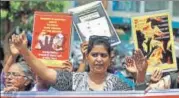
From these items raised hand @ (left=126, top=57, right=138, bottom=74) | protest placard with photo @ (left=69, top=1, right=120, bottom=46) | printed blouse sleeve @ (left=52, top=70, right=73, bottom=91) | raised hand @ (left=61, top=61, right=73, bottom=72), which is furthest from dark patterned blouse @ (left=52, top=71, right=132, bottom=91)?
protest placard with photo @ (left=69, top=1, right=120, bottom=46)

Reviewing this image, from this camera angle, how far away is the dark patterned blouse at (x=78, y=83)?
13.9ft

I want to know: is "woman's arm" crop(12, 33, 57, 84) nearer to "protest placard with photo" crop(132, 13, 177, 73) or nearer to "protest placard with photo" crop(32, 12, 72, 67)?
"protest placard with photo" crop(32, 12, 72, 67)

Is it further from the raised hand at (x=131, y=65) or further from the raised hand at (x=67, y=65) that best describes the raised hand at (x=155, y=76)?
the raised hand at (x=67, y=65)

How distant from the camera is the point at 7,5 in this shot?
49.8 ft

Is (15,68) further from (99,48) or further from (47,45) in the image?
(99,48)

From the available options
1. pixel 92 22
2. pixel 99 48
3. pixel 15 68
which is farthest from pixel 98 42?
pixel 15 68

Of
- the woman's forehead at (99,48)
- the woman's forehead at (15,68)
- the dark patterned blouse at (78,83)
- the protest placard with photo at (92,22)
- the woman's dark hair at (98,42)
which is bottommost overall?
the dark patterned blouse at (78,83)

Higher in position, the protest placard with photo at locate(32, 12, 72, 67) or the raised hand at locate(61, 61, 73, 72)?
the protest placard with photo at locate(32, 12, 72, 67)

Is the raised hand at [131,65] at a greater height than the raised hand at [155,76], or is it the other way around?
the raised hand at [131,65]

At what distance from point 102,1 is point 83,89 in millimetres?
995

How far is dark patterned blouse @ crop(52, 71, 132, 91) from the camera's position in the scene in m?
4.23

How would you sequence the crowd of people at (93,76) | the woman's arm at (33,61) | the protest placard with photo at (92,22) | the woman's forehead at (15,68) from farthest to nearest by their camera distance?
the protest placard with photo at (92,22), the woman's forehead at (15,68), the crowd of people at (93,76), the woman's arm at (33,61)

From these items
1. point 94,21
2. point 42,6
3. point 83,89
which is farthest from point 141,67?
point 42,6

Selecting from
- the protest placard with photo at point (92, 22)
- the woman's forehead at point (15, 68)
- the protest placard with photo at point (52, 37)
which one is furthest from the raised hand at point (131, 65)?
the woman's forehead at point (15, 68)
